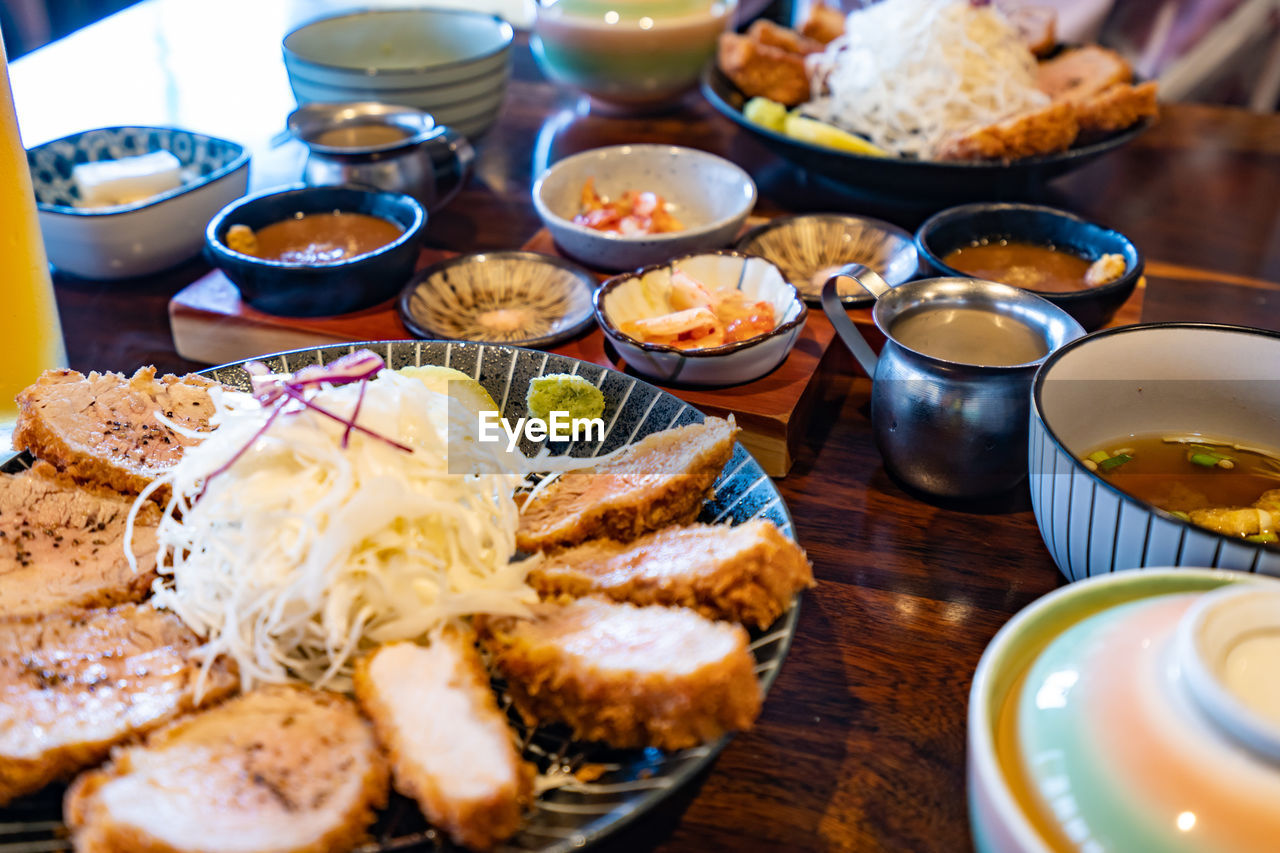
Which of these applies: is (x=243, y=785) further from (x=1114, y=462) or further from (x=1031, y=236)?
(x=1031, y=236)

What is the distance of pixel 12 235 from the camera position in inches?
89.1

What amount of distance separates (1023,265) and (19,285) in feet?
8.96

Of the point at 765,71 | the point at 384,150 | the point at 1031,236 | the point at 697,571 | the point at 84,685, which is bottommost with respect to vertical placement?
the point at 84,685

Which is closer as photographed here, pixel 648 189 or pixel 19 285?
pixel 19 285

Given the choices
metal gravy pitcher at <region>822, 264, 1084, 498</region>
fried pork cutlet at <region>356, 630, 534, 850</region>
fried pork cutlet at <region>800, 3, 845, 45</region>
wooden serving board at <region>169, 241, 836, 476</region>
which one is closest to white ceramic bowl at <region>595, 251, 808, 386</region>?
wooden serving board at <region>169, 241, 836, 476</region>

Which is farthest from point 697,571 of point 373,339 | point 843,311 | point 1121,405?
point 373,339

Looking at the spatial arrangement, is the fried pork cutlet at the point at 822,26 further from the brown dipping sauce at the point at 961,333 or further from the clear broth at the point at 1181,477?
the clear broth at the point at 1181,477

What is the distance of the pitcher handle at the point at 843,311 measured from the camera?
230 cm

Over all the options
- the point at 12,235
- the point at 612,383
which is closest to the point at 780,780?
the point at 612,383

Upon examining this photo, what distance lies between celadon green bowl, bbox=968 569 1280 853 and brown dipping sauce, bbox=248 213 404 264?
7.32 ft

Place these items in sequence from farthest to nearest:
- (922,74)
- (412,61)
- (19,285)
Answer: (412,61) → (922,74) → (19,285)

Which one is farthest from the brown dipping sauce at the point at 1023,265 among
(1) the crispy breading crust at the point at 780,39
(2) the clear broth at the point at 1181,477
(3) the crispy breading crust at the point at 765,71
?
(1) the crispy breading crust at the point at 780,39

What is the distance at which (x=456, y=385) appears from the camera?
2205 millimetres

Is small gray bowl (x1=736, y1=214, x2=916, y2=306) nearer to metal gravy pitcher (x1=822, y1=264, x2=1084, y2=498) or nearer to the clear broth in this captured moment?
metal gravy pitcher (x1=822, y1=264, x2=1084, y2=498)
